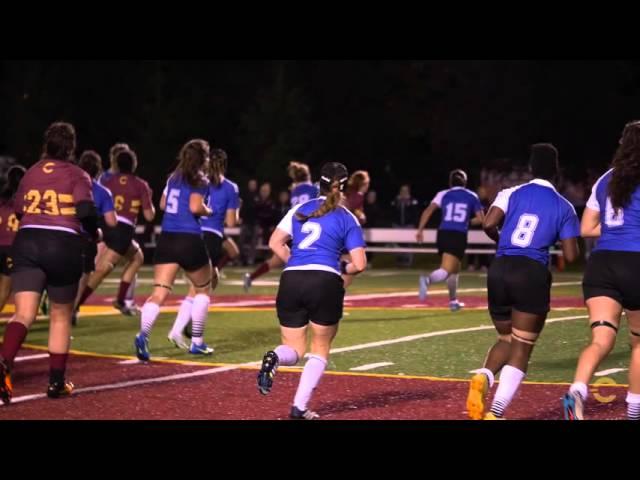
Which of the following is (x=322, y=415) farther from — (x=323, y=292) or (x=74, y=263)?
(x=74, y=263)

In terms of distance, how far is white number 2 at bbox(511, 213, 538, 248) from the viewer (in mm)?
8859

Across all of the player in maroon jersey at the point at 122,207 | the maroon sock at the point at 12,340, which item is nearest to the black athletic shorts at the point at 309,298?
the maroon sock at the point at 12,340

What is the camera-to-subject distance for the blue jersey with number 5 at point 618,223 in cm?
842

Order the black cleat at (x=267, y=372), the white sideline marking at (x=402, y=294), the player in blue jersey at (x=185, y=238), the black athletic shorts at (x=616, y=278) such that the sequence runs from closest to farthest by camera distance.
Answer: the black athletic shorts at (x=616, y=278) → the black cleat at (x=267, y=372) → the player in blue jersey at (x=185, y=238) → the white sideline marking at (x=402, y=294)

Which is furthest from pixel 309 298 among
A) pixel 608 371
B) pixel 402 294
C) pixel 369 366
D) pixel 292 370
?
pixel 402 294

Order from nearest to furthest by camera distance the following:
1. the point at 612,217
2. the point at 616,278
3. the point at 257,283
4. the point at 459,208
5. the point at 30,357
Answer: the point at 616,278 < the point at 612,217 < the point at 30,357 < the point at 459,208 < the point at 257,283

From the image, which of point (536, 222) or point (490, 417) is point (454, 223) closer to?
point (536, 222)

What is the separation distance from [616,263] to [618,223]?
0.92 feet

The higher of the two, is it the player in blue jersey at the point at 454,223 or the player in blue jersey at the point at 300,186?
the player in blue jersey at the point at 300,186

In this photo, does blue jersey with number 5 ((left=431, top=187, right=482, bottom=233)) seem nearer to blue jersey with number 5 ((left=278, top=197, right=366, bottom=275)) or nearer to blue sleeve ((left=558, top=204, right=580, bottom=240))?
blue jersey with number 5 ((left=278, top=197, right=366, bottom=275))

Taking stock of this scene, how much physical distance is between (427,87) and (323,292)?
119ft

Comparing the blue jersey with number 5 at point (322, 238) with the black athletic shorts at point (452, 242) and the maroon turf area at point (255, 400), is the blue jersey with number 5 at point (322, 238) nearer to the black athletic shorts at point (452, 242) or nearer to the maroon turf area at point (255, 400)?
the maroon turf area at point (255, 400)

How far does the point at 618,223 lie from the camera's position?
333 inches

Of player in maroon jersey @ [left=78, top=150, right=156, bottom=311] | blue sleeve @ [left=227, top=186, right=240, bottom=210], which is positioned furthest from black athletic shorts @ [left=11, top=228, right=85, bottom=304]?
player in maroon jersey @ [left=78, top=150, right=156, bottom=311]
